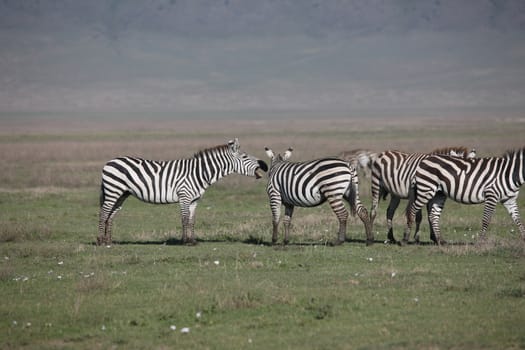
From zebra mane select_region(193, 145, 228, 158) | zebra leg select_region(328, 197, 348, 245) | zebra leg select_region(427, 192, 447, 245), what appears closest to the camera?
zebra leg select_region(328, 197, 348, 245)

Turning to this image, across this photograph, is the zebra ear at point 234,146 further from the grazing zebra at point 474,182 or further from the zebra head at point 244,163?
the grazing zebra at point 474,182

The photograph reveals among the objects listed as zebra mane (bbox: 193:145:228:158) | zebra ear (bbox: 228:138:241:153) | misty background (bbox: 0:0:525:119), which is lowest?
zebra mane (bbox: 193:145:228:158)

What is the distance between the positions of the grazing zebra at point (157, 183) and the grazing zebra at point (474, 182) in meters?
2.68

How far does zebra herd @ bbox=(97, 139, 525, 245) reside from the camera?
45.9 ft

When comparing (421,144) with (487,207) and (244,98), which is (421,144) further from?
(244,98)

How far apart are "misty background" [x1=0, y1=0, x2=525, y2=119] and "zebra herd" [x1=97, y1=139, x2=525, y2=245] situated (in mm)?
A: 90006

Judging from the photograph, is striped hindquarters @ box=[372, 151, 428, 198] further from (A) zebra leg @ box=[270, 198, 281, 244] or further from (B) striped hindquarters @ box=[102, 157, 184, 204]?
(B) striped hindquarters @ box=[102, 157, 184, 204]

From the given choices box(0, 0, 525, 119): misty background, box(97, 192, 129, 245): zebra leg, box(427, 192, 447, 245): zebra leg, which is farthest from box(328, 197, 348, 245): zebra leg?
box(0, 0, 525, 119): misty background

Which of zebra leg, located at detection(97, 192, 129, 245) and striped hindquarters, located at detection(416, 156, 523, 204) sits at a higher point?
striped hindquarters, located at detection(416, 156, 523, 204)

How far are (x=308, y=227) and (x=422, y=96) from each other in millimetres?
112826

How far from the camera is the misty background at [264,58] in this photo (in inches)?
4998

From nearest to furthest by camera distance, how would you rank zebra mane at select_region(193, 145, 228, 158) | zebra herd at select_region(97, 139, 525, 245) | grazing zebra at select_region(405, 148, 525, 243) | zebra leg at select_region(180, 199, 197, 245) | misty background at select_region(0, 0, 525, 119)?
grazing zebra at select_region(405, 148, 525, 243), zebra herd at select_region(97, 139, 525, 245), zebra leg at select_region(180, 199, 197, 245), zebra mane at select_region(193, 145, 228, 158), misty background at select_region(0, 0, 525, 119)

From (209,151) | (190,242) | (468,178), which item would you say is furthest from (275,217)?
(468,178)

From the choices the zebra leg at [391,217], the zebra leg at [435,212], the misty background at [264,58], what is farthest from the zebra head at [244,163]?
the misty background at [264,58]
